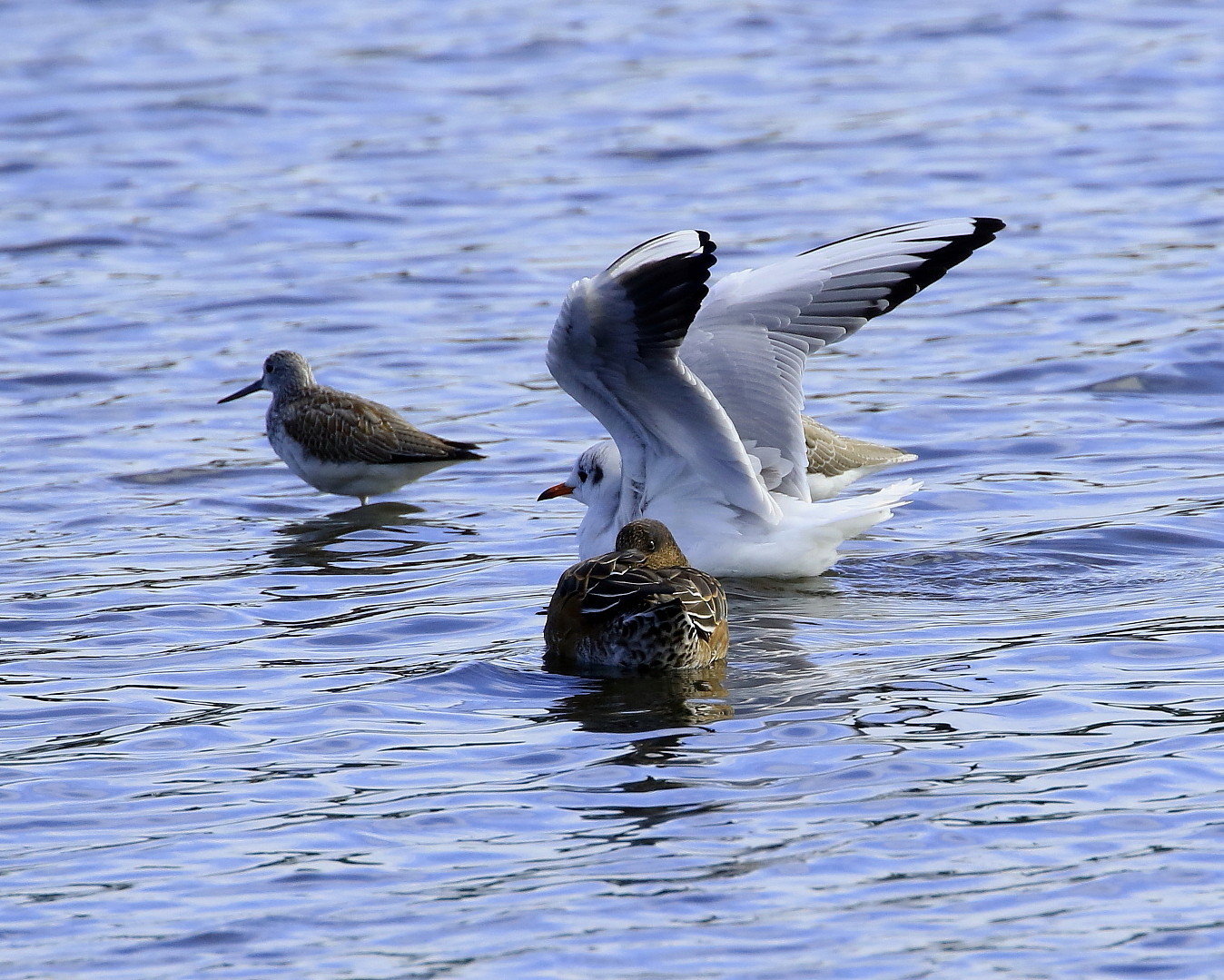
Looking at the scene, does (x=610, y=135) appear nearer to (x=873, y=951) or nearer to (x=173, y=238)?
(x=173, y=238)

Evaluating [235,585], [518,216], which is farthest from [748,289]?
[518,216]

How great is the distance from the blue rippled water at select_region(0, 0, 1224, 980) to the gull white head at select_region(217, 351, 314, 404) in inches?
19.7

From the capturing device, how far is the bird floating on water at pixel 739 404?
7.95 m

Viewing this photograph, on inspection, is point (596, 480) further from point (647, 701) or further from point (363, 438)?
point (647, 701)

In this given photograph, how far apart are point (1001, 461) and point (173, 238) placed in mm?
8409

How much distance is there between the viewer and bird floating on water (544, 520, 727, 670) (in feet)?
23.2

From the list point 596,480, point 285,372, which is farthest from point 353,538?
point 285,372

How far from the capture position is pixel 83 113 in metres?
21.0

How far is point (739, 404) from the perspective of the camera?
9125 mm

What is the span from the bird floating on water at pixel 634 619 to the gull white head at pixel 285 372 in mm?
4349

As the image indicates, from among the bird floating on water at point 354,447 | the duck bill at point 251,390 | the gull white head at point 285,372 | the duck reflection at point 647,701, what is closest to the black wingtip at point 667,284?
the duck reflection at point 647,701

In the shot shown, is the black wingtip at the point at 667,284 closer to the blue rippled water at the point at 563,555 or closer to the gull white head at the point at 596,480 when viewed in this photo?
the blue rippled water at the point at 563,555

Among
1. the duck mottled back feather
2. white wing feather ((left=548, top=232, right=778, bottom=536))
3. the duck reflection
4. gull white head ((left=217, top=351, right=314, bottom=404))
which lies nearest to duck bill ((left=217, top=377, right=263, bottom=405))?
gull white head ((left=217, top=351, right=314, bottom=404))

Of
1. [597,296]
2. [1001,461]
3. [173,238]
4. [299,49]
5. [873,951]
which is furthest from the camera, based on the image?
[299,49]
